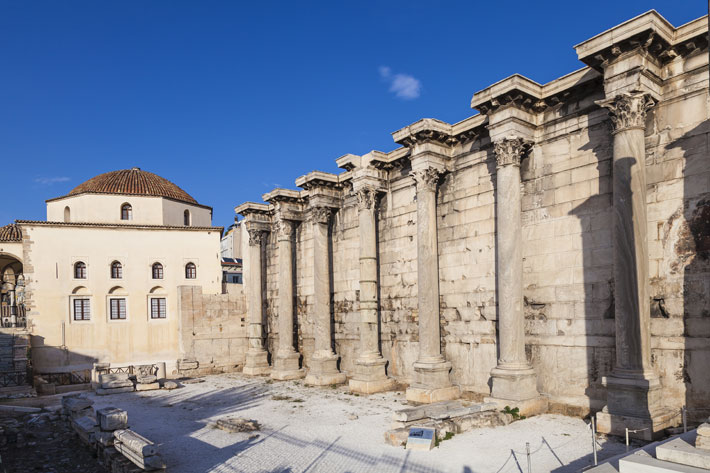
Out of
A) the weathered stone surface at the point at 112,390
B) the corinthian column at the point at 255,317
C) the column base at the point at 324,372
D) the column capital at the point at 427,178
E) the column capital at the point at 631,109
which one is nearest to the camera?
the column capital at the point at 631,109

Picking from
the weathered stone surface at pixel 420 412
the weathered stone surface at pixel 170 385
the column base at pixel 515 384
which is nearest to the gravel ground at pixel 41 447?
the weathered stone surface at pixel 170 385

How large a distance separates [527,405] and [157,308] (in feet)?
66.8

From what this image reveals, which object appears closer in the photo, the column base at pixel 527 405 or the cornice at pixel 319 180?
the column base at pixel 527 405

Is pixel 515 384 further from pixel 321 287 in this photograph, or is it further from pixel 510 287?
pixel 321 287

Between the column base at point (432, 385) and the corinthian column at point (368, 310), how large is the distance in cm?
218

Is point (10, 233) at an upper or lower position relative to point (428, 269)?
upper

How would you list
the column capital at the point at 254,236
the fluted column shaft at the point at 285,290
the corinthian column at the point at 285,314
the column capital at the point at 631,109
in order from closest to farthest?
the column capital at the point at 631,109 < the corinthian column at the point at 285,314 < the fluted column shaft at the point at 285,290 < the column capital at the point at 254,236

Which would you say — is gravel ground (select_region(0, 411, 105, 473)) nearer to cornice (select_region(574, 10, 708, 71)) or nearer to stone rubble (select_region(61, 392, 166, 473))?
stone rubble (select_region(61, 392, 166, 473))

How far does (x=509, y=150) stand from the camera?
1236 centimetres

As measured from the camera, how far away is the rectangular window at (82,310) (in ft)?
82.5

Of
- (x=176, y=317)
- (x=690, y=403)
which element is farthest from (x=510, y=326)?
(x=176, y=317)

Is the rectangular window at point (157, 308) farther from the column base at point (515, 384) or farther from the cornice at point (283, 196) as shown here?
the column base at point (515, 384)

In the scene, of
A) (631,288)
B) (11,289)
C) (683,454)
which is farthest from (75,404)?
(11,289)

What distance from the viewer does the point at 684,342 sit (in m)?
9.77
